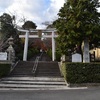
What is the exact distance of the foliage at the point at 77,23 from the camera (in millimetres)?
24000

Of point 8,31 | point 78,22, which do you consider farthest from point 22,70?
point 8,31

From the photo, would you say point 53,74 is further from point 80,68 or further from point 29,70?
point 80,68

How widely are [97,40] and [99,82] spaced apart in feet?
17.6

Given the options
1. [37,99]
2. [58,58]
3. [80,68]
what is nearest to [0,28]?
[58,58]

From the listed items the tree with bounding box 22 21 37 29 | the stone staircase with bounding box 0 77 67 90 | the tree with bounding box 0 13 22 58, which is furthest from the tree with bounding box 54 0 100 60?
the tree with bounding box 22 21 37 29

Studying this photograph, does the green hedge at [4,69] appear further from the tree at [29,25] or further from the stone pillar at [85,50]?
the tree at [29,25]

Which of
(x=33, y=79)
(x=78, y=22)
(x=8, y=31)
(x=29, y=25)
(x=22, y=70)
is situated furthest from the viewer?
(x=29, y=25)

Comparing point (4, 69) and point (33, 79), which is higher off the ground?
point (4, 69)

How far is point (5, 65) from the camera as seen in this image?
→ 80.8 feet

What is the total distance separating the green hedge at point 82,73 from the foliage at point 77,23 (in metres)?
3.59

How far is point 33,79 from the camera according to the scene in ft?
75.4

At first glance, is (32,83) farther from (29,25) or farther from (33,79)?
(29,25)

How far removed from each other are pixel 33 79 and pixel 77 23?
19.9ft

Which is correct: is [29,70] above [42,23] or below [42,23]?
below
